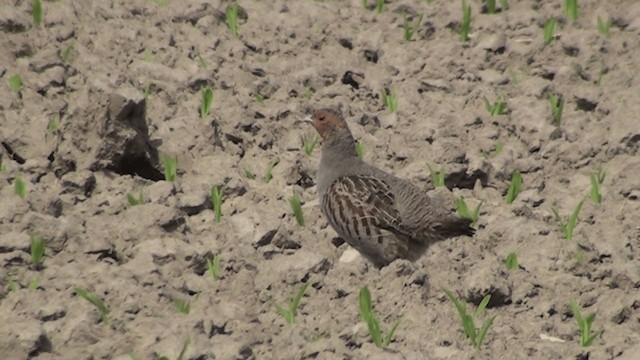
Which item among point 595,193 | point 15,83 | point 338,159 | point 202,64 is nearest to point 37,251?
point 15,83

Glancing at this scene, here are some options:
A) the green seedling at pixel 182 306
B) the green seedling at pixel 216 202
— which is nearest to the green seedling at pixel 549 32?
Answer: the green seedling at pixel 216 202

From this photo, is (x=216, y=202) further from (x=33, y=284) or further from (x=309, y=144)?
(x=33, y=284)

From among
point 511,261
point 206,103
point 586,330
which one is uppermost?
point 206,103

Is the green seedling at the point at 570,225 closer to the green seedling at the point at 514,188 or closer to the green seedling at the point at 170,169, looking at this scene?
the green seedling at the point at 514,188

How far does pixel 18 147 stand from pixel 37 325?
176 cm

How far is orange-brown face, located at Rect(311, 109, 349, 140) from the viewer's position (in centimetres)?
754

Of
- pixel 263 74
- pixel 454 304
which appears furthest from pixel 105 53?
pixel 454 304

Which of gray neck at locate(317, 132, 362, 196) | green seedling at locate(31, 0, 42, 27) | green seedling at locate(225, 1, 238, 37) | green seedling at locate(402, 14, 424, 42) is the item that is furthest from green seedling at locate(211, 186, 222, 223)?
green seedling at locate(402, 14, 424, 42)

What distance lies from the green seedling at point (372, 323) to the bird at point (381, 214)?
0.67 metres

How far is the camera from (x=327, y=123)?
24.8 ft

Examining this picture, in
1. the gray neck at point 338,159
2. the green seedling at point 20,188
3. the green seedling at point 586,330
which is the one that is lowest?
the green seedling at point 586,330

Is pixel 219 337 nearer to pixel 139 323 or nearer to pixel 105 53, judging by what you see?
pixel 139 323

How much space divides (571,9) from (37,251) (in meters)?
4.83

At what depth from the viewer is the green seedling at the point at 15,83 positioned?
7.73 m
